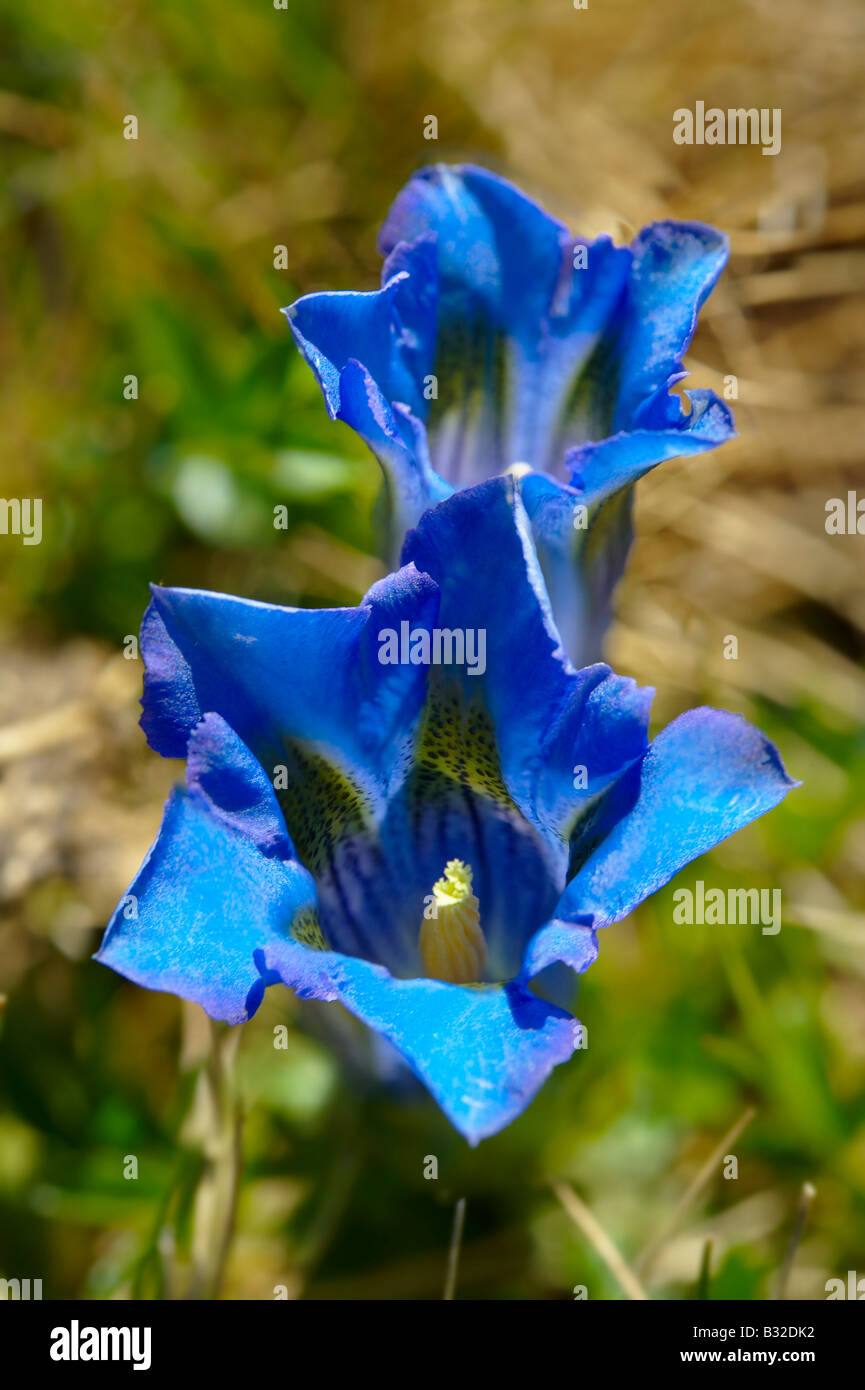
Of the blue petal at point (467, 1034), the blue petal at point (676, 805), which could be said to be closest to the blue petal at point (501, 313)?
the blue petal at point (676, 805)

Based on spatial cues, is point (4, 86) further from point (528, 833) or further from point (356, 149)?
point (528, 833)

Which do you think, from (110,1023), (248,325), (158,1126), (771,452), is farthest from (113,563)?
(771,452)

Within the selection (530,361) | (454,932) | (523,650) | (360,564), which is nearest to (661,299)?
(530,361)

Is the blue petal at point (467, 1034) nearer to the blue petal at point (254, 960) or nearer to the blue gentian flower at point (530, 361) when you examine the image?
the blue petal at point (254, 960)

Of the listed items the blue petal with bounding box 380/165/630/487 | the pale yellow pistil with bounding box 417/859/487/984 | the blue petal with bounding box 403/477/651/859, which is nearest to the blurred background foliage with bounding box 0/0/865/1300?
the pale yellow pistil with bounding box 417/859/487/984

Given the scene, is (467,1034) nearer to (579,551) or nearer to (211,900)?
(211,900)
